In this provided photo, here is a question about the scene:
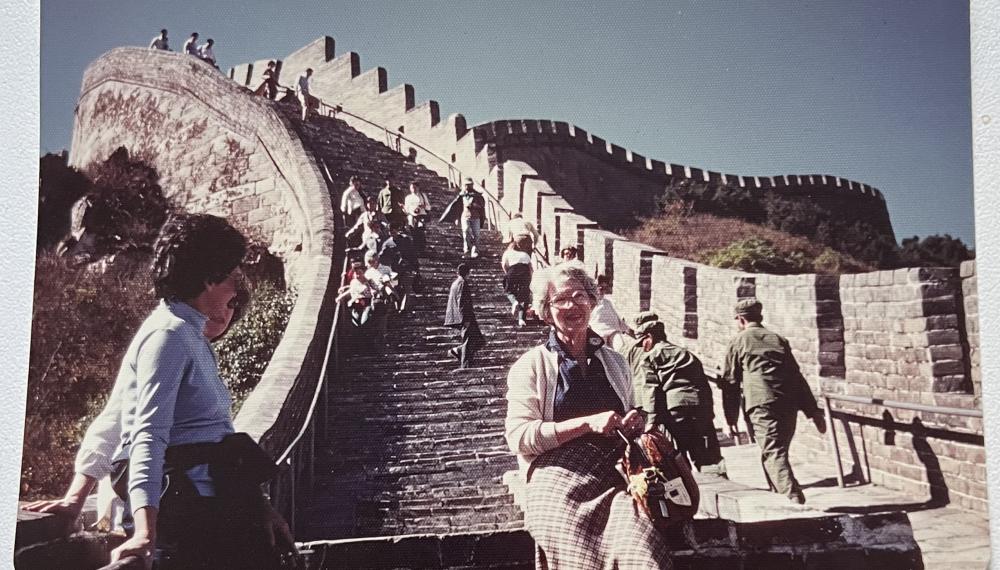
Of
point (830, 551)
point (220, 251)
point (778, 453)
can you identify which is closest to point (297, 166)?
point (220, 251)

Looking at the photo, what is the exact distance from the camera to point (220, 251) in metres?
2.96

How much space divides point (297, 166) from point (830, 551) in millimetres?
3093

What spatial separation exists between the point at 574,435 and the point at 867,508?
4.32 feet

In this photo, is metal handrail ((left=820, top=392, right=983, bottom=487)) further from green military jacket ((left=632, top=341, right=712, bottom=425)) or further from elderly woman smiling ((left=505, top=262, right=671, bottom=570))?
elderly woman smiling ((left=505, top=262, right=671, bottom=570))

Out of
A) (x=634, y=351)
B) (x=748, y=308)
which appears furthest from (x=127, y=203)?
(x=748, y=308)

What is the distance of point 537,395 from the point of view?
2559mm

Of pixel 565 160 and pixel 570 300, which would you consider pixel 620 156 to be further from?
pixel 570 300

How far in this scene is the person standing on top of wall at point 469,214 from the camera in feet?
10.5

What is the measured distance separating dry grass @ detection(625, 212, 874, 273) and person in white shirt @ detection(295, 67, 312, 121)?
6.95 ft

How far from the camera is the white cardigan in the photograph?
2459mm

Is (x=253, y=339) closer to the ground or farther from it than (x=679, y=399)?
farther from it

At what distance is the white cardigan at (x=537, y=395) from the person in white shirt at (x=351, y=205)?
1.17 metres

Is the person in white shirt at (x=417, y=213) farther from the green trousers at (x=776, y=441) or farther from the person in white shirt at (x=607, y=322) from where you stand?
the green trousers at (x=776, y=441)

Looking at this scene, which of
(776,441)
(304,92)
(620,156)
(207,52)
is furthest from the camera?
(304,92)
